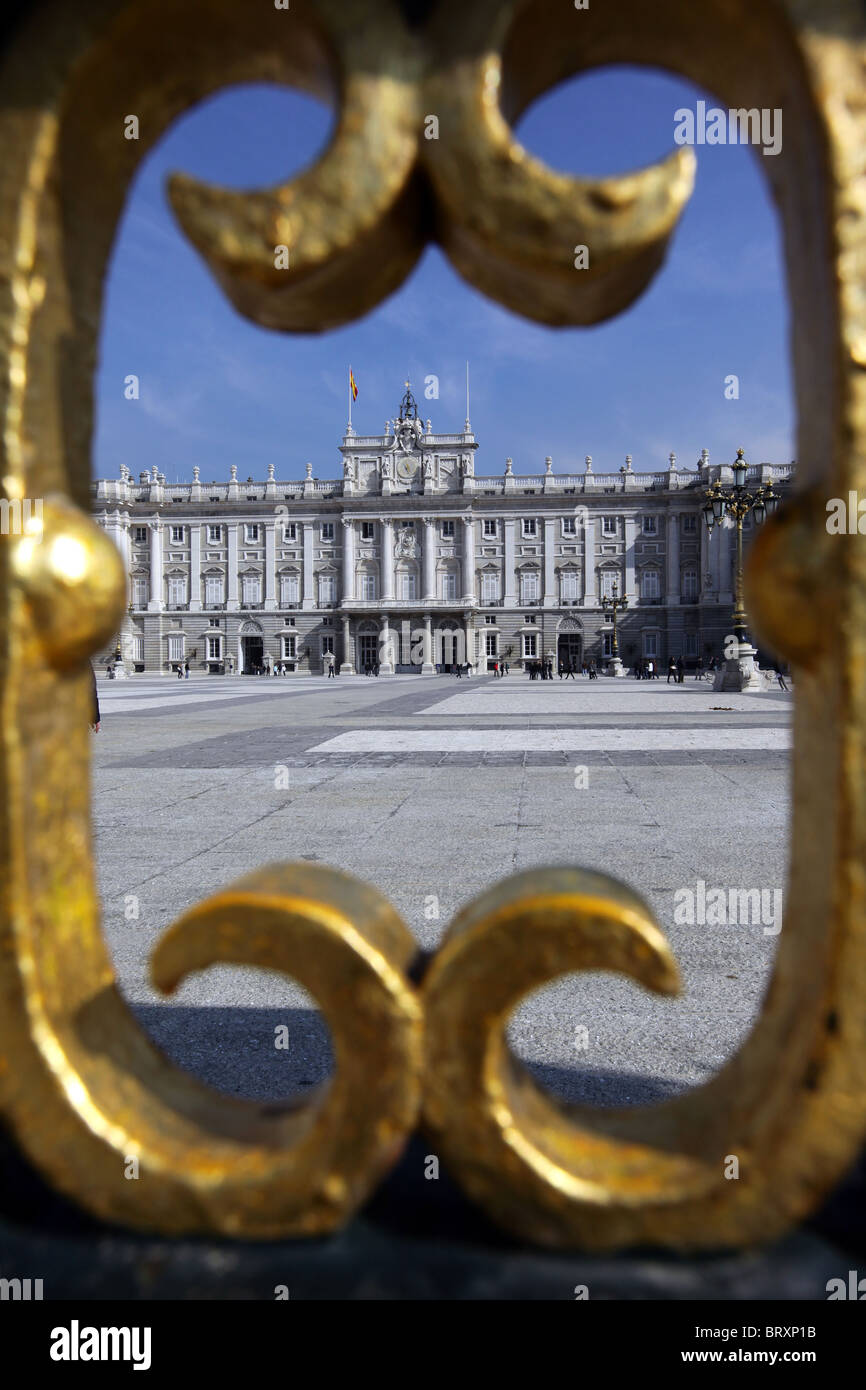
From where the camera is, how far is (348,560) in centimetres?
5044

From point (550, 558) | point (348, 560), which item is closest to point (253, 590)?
point (348, 560)

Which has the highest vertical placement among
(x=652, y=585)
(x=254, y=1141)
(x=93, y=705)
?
(x=652, y=585)

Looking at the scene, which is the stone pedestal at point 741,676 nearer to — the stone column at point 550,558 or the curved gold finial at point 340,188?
the curved gold finial at point 340,188

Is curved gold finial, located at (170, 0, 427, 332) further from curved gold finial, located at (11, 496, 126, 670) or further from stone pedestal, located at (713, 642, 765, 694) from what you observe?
stone pedestal, located at (713, 642, 765, 694)

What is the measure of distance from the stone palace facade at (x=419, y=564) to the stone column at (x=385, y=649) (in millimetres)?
119

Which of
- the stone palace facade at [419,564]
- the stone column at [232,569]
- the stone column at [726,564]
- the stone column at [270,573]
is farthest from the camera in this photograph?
the stone column at [232,569]

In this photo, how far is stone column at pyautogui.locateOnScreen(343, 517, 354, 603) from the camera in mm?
50438

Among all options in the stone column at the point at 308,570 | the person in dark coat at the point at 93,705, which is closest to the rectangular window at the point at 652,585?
the stone column at the point at 308,570

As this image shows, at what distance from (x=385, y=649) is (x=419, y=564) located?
5631 mm

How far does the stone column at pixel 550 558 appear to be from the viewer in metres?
49.8

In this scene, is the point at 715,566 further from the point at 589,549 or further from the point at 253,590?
the point at 253,590

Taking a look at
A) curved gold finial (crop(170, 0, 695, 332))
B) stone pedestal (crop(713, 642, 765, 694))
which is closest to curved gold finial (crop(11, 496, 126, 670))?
curved gold finial (crop(170, 0, 695, 332))
